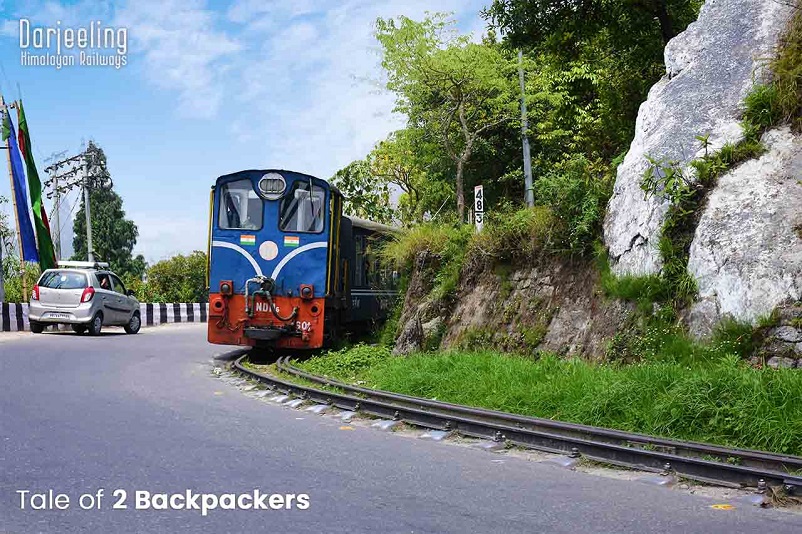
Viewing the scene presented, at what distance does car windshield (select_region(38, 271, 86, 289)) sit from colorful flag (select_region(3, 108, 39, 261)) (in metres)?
10.7

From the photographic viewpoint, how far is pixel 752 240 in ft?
29.2

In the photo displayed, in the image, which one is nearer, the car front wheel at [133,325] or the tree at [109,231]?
the car front wheel at [133,325]

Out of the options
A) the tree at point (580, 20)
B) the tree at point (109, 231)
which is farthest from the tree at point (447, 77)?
the tree at point (109, 231)

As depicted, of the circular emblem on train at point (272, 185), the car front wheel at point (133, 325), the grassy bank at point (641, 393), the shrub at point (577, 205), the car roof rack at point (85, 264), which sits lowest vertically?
the car front wheel at point (133, 325)

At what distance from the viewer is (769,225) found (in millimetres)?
8891

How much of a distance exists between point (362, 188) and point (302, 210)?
29.6 meters

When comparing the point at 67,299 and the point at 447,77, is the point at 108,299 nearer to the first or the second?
the point at 67,299

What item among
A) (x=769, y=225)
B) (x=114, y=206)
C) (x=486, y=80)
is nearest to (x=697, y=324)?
(x=769, y=225)

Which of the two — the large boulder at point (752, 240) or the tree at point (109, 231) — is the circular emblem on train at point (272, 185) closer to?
the large boulder at point (752, 240)

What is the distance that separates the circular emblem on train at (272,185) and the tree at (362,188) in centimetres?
2784

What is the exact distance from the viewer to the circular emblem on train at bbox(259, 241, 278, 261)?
15.1m

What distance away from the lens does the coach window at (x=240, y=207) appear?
15.3 m

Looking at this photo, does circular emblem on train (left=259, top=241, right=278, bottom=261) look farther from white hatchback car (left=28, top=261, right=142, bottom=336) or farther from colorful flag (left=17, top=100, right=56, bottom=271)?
colorful flag (left=17, top=100, right=56, bottom=271)

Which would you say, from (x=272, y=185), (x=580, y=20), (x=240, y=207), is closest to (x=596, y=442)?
(x=272, y=185)
